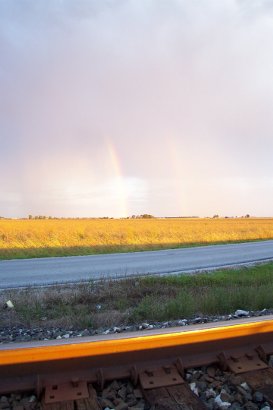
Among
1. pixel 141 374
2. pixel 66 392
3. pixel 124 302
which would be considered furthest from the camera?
pixel 124 302

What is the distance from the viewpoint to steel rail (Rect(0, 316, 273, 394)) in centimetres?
338

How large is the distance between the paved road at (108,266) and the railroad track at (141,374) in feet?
28.9

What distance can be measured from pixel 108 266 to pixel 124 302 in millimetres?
6935

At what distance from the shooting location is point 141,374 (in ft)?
11.8

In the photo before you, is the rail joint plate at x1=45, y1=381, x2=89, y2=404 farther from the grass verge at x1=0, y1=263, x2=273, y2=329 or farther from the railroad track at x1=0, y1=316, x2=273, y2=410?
the grass verge at x1=0, y1=263, x2=273, y2=329

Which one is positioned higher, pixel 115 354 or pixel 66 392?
pixel 115 354

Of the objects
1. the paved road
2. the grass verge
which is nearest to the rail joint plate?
the grass verge

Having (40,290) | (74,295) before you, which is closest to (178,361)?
(74,295)

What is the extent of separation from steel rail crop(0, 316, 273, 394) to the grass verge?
329cm

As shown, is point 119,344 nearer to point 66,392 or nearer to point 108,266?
point 66,392

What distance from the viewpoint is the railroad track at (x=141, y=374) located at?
3344 mm

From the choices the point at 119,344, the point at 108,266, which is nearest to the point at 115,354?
the point at 119,344

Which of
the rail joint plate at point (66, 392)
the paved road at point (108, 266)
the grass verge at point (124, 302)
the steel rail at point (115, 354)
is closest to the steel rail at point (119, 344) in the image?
the steel rail at point (115, 354)

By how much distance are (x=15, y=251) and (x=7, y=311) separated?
14.6 meters
